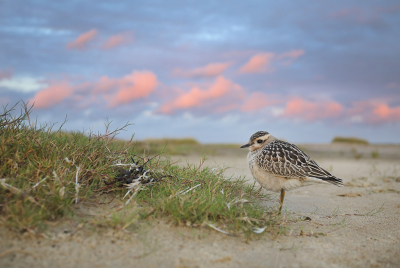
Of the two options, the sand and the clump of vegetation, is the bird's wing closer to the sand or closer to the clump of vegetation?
the sand

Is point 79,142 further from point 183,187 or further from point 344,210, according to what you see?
point 344,210

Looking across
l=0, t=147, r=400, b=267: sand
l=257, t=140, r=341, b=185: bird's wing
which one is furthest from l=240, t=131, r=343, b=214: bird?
l=0, t=147, r=400, b=267: sand

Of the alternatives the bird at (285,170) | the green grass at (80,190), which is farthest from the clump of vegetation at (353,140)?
the green grass at (80,190)

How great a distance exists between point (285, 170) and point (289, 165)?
4.0 inches

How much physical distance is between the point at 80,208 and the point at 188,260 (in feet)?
4.74

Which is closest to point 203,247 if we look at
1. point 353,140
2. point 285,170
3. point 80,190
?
point 80,190

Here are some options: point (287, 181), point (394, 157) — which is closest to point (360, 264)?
point (287, 181)

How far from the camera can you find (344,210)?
17.6 feet

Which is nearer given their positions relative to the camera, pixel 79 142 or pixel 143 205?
pixel 143 205

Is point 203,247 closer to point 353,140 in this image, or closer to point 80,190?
point 80,190

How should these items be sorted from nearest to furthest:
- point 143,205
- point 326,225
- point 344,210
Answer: point 143,205
point 326,225
point 344,210

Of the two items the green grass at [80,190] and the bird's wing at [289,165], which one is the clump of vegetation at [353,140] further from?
the green grass at [80,190]

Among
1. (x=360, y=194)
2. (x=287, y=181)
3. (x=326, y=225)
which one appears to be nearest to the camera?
(x=326, y=225)

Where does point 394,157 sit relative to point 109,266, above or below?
above
